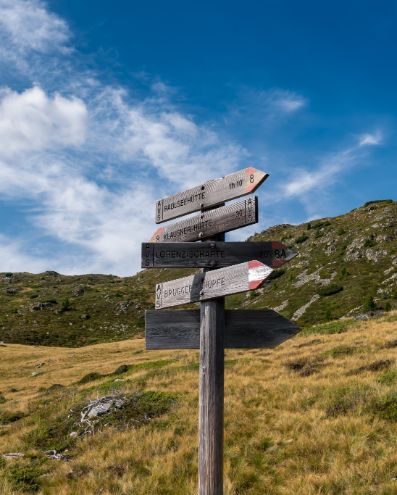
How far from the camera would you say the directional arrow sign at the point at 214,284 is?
17.0 ft

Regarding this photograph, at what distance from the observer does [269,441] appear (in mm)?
9945

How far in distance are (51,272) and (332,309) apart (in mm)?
137399

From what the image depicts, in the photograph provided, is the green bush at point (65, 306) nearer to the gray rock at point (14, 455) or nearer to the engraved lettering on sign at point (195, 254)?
the gray rock at point (14, 455)

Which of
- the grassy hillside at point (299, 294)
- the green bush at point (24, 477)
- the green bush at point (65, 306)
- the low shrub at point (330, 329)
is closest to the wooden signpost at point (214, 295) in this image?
the green bush at point (24, 477)

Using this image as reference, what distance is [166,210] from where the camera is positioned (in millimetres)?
6723

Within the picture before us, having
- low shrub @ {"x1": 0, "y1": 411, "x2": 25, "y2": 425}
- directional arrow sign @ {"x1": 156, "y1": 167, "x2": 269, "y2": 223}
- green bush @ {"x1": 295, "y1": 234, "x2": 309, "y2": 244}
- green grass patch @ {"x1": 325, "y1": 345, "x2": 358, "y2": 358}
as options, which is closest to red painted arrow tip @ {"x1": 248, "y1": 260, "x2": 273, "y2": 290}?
directional arrow sign @ {"x1": 156, "y1": 167, "x2": 269, "y2": 223}

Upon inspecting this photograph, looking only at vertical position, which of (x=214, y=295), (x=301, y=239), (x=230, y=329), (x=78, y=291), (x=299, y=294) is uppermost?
(x=301, y=239)

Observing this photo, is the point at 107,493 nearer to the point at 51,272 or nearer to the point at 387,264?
the point at 387,264

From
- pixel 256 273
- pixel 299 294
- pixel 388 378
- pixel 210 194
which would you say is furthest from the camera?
pixel 299 294

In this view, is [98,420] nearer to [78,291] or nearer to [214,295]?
[214,295]

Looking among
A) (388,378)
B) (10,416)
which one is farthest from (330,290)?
(388,378)

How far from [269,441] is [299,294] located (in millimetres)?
43696

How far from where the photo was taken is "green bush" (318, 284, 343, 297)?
158 ft

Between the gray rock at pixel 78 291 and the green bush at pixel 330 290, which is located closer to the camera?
the green bush at pixel 330 290
